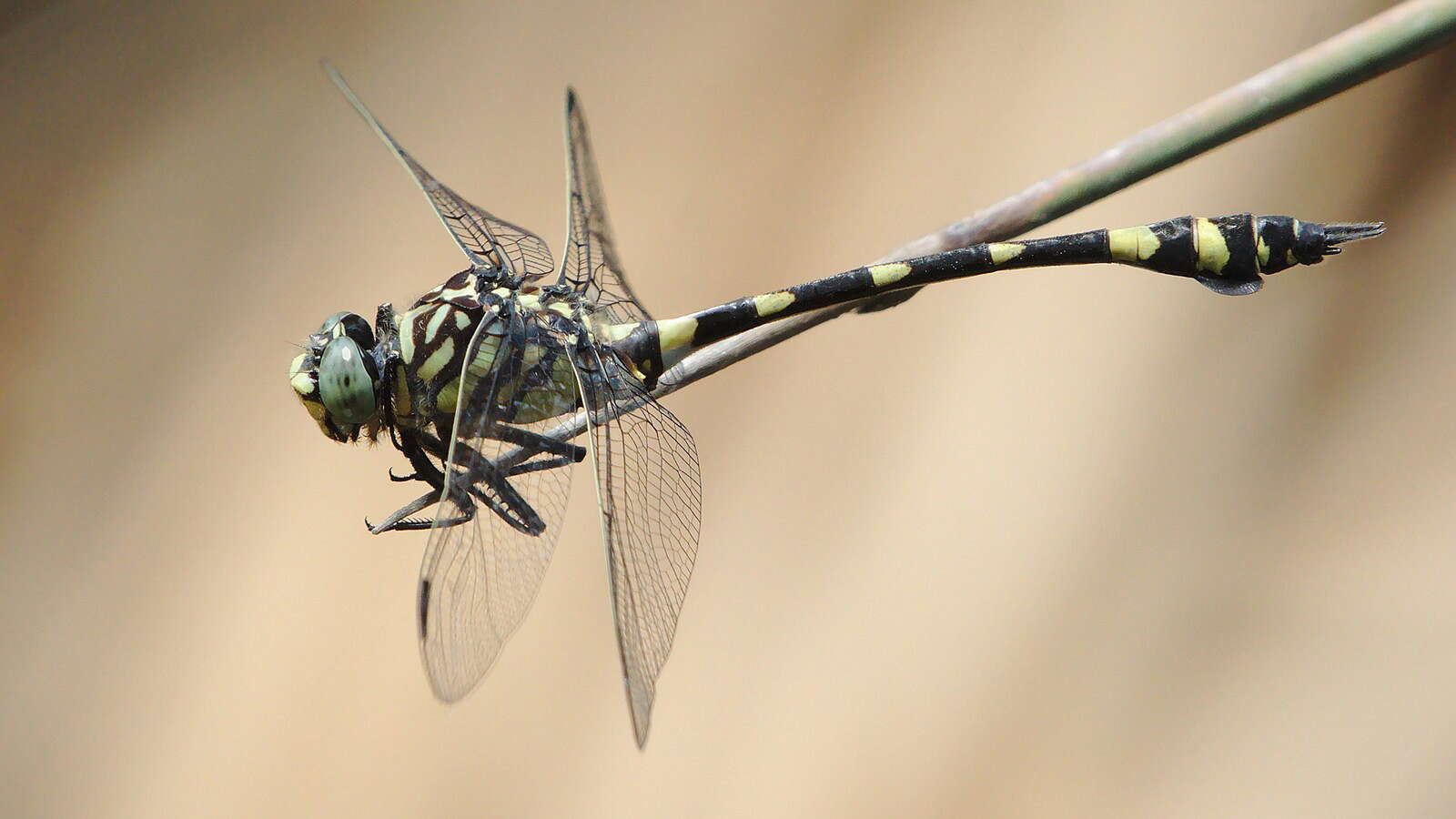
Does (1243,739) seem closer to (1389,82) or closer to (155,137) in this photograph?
(1389,82)

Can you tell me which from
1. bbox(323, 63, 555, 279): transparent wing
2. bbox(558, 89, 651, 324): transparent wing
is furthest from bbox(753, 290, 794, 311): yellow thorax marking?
bbox(323, 63, 555, 279): transparent wing

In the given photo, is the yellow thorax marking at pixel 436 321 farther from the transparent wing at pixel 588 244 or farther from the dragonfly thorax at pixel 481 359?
the transparent wing at pixel 588 244

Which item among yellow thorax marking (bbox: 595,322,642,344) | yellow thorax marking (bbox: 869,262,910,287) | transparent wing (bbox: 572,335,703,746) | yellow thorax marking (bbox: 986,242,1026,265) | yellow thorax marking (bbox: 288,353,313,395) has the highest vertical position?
yellow thorax marking (bbox: 288,353,313,395)

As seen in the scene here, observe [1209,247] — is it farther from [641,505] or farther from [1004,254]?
[641,505]

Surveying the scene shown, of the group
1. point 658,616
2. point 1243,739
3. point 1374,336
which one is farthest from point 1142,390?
point 658,616

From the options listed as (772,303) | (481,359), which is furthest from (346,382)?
(772,303)

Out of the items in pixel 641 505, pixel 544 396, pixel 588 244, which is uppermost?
pixel 588 244

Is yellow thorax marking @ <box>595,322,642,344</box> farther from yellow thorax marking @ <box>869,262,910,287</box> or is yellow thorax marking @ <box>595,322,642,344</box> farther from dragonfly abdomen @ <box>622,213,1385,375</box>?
yellow thorax marking @ <box>869,262,910,287</box>

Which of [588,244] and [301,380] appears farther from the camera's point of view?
[588,244]
